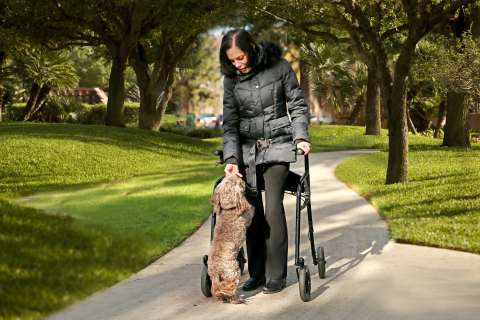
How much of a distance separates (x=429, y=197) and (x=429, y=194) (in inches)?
10.0

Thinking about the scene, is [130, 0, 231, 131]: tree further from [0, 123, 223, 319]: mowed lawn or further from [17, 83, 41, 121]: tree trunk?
[17, 83, 41, 121]: tree trunk

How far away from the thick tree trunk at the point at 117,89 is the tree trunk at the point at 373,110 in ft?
35.7

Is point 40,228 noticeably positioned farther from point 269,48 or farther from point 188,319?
point 269,48

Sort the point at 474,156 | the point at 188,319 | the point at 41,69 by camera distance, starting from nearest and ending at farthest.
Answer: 1. the point at 188,319
2. the point at 474,156
3. the point at 41,69

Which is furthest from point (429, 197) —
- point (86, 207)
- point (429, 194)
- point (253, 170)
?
point (86, 207)

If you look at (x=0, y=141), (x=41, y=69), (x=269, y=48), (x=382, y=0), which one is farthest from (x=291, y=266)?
(x=41, y=69)

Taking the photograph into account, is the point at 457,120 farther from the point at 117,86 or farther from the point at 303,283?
the point at 303,283

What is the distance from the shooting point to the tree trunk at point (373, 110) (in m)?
22.0

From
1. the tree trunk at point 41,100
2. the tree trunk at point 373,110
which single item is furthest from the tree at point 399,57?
the tree trunk at point 41,100

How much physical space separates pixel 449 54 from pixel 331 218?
8.17 m

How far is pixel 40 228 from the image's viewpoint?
5.91 metres

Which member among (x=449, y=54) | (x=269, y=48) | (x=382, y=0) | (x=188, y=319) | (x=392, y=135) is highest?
(x=382, y=0)

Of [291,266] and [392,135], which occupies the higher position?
[392,135]

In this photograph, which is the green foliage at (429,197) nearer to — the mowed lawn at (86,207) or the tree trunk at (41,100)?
the mowed lawn at (86,207)
